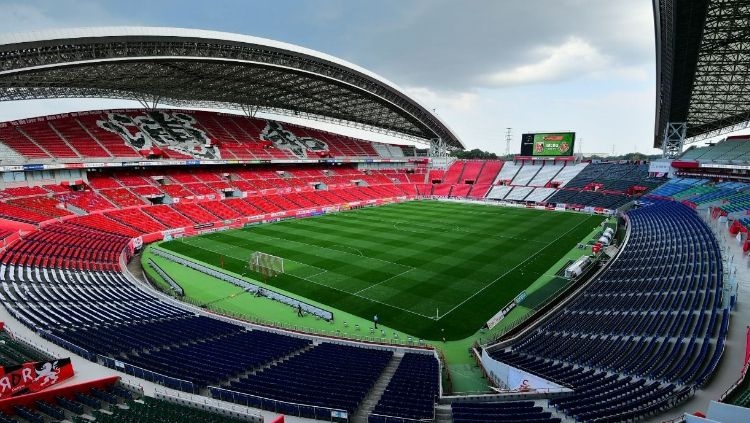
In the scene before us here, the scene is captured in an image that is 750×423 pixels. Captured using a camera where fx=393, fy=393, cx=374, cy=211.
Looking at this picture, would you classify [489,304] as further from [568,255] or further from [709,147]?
[709,147]

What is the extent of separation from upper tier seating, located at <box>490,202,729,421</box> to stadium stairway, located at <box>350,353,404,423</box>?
13.7 feet

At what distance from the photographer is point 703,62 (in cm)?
3459

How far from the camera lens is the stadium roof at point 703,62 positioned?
2606 cm

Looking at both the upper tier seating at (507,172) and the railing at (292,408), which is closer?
the railing at (292,408)

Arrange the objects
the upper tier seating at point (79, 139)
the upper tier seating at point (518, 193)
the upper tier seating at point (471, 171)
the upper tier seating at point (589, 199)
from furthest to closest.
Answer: the upper tier seating at point (471, 171)
the upper tier seating at point (518, 193)
the upper tier seating at point (589, 199)
the upper tier seating at point (79, 139)

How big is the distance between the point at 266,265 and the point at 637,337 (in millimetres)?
22816

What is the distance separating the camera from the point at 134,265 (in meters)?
31.1

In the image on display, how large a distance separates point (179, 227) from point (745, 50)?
5382 cm

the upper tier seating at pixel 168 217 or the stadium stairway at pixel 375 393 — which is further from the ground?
the upper tier seating at pixel 168 217

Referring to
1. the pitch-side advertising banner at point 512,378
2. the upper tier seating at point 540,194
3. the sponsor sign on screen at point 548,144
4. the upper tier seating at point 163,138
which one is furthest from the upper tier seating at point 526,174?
the pitch-side advertising banner at point 512,378

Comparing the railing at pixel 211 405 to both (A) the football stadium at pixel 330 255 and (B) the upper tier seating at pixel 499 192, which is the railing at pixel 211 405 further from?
(B) the upper tier seating at pixel 499 192

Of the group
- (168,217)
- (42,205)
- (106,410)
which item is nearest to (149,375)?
(106,410)

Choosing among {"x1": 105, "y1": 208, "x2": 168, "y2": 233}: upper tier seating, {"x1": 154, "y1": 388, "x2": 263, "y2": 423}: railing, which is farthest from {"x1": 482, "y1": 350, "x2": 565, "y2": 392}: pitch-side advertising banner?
{"x1": 105, "y1": 208, "x2": 168, "y2": 233}: upper tier seating

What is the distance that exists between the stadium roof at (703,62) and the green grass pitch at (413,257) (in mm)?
16395
